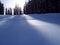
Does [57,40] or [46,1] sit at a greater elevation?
[46,1]

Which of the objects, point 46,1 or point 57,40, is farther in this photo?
point 46,1

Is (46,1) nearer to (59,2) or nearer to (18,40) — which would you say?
(59,2)

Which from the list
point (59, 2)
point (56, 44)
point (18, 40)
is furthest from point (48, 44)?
point (59, 2)

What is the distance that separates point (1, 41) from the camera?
29.5 inches

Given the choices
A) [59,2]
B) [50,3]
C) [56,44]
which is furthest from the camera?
[50,3]

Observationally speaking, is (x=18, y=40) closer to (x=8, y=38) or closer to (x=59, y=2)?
(x=8, y=38)

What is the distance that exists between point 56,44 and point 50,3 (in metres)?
20.2

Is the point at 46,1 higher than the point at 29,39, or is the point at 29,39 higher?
the point at 46,1

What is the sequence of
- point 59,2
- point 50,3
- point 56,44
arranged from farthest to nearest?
point 50,3, point 59,2, point 56,44

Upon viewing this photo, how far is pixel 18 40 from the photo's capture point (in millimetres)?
763

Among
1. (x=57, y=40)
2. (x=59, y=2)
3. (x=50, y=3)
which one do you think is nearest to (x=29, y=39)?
(x=57, y=40)

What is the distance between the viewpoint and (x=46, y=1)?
71.5 ft

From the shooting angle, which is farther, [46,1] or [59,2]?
[46,1]

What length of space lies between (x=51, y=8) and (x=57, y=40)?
19587 mm
